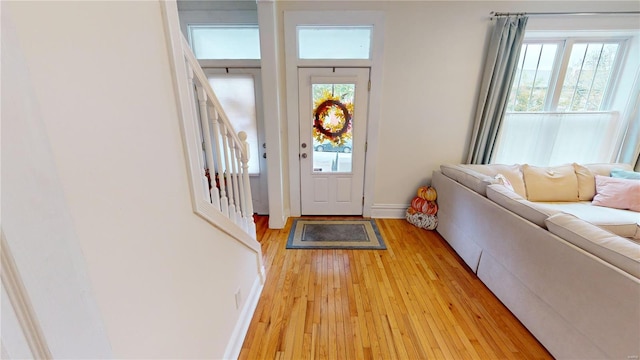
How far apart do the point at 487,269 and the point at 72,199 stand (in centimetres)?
248

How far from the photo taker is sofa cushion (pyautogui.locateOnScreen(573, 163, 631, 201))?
263 centimetres

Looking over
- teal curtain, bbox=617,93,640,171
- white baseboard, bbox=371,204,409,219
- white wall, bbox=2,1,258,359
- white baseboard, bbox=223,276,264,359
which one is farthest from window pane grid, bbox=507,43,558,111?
white wall, bbox=2,1,258,359

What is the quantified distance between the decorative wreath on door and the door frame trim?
242 mm

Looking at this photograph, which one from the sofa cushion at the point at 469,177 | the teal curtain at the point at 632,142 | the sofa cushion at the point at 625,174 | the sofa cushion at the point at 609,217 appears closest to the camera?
the sofa cushion at the point at 609,217

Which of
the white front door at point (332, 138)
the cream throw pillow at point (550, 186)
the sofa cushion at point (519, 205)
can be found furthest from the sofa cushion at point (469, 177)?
the white front door at point (332, 138)

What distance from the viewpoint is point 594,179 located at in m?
2.65

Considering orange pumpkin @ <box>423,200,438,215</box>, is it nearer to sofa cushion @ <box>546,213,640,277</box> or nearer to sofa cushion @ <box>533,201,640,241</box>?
sofa cushion @ <box>533,201,640,241</box>

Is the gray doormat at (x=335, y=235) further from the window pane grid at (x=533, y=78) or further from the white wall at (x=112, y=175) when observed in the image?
the window pane grid at (x=533, y=78)

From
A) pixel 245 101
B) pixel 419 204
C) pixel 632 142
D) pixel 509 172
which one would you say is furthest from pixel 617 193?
pixel 245 101

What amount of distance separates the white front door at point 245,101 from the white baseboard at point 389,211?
159 centimetres

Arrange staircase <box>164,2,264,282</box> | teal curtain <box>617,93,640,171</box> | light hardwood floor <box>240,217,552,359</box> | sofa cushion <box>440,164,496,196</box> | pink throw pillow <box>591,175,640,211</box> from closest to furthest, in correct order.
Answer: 1. staircase <box>164,2,264,282</box>
2. light hardwood floor <box>240,217,552,359</box>
3. sofa cushion <box>440,164,496,196</box>
4. pink throw pillow <box>591,175,640,211</box>
5. teal curtain <box>617,93,640,171</box>

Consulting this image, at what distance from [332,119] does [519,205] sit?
200 cm

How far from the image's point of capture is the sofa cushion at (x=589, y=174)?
2.63 m

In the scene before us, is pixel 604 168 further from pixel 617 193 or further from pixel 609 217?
pixel 609 217
